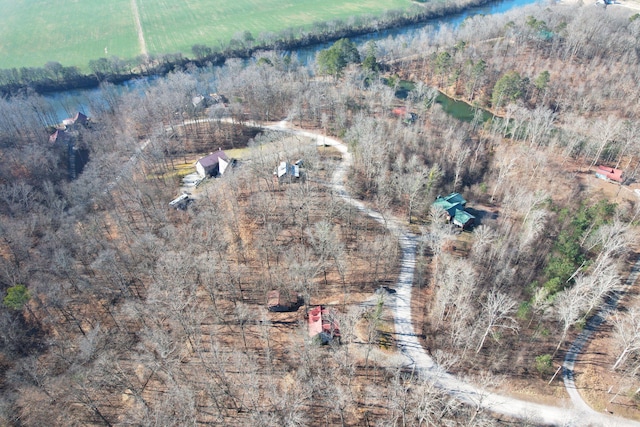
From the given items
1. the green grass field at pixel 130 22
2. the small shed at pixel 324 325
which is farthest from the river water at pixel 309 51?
the small shed at pixel 324 325

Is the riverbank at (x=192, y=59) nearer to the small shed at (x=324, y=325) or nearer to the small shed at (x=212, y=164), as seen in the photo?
the small shed at (x=212, y=164)

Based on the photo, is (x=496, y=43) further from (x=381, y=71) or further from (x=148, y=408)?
(x=148, y=408)

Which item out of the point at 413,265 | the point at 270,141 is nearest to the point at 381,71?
the point at 270,141

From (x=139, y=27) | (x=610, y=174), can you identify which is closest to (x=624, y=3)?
(x=610, y=174)

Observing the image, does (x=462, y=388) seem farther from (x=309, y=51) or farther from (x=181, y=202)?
(x=309, y=51)

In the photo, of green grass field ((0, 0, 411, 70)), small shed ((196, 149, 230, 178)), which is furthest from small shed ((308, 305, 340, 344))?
green grass field ((0, 0, 411, 70))
